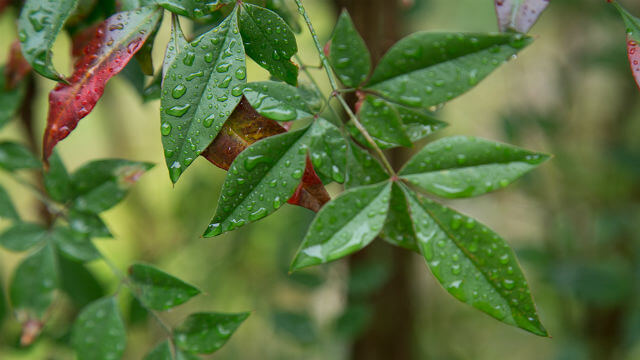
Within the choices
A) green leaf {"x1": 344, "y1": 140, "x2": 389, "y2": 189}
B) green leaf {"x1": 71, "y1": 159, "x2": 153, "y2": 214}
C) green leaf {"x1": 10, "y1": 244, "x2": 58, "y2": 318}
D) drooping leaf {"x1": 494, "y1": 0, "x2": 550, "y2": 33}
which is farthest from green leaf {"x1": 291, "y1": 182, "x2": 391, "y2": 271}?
green leaf {"x1": 10, "y1": 244, "x2": 58, "y2": 318}

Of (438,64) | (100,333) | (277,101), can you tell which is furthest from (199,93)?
(100,333)

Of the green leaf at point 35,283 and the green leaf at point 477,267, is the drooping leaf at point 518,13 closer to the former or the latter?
the green leaf at point 477,267

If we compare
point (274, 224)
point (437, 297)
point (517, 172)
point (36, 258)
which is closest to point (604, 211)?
point (437, 297)

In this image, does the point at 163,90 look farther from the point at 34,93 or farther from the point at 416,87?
the point at 34,93

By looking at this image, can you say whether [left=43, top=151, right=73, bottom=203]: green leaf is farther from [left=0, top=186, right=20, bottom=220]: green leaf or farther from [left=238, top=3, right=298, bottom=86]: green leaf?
[left=238, top=3, right=298, bottom=86]: green leaf

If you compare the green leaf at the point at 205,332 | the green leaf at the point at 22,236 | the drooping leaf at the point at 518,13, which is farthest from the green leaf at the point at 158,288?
the drooping leaf at the point at 518,13
